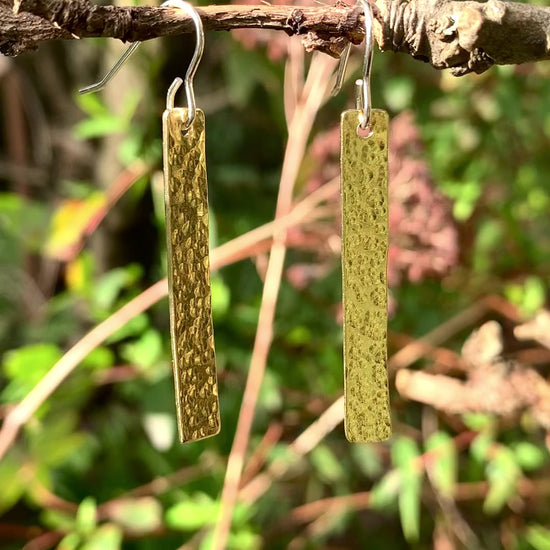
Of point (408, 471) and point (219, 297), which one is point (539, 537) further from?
point (219, 297)

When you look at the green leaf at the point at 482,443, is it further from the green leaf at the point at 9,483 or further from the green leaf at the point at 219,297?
the green leaf at the point at 9,483

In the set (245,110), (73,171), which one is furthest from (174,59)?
(73,171)

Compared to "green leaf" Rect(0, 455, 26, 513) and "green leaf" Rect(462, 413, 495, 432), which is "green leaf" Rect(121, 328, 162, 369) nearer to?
"green leaf" Rect(0, 455, 26, 513)

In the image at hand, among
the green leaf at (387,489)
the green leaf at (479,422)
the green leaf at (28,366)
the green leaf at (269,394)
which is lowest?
the green leaf at (387,489)

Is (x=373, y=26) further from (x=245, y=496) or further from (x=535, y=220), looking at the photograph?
(x=535, y=220)

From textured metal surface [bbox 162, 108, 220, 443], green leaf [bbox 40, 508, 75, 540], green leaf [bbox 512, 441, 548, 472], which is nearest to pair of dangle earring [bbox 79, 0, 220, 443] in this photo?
textured metal surface [bbox 162, 108, 220, 443]

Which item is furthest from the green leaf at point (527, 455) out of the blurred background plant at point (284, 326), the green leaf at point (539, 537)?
the green leaf at point (539, 537)
